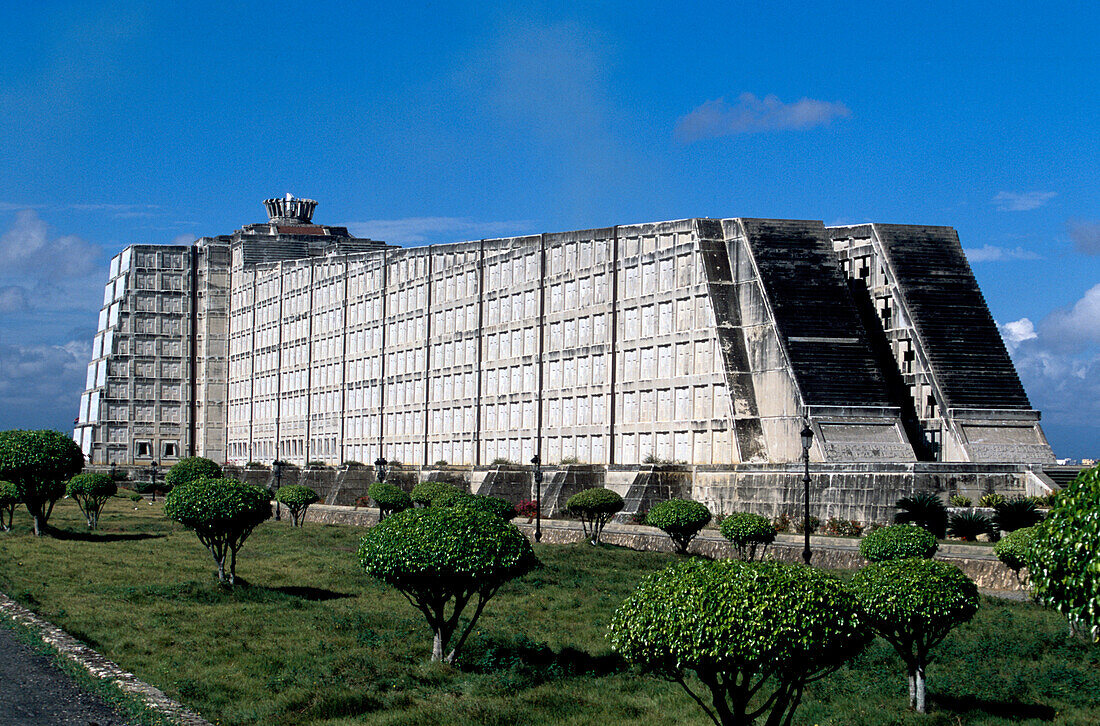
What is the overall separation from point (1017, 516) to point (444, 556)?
871 inches

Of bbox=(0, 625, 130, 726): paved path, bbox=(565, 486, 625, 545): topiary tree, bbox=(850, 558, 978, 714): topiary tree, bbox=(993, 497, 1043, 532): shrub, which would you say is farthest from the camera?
bbox=(565, 486, 625, 545): topiary tree

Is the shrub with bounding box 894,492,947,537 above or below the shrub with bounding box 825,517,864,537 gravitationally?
above

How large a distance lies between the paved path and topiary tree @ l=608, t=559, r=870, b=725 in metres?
8.38

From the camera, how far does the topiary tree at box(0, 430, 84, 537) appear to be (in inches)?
1801

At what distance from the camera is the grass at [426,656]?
2123 cm

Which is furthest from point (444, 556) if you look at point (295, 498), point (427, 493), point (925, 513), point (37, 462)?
point (295, 498)

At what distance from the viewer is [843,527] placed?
147ft

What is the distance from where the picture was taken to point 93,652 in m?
23.5

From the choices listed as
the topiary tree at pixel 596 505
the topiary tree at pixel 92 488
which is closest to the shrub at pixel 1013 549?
the topiary tree at pixel 596 505


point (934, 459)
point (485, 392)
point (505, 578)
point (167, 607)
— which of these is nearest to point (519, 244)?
point (485, 392)

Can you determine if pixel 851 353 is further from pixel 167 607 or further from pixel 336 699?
pixel 336 699

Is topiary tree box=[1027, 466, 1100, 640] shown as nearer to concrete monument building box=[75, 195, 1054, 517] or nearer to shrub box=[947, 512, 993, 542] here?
shrub box=[947, 512, 993, 542]

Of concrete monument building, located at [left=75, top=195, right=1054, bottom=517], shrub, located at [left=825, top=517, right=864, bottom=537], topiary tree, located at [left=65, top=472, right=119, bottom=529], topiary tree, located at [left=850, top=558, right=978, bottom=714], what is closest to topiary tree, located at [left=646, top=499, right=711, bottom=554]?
shrub, located at [left=825, top=517, right=864, bottom=537]

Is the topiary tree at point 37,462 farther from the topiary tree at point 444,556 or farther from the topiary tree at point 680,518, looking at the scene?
the topiary tree at point 444,556
